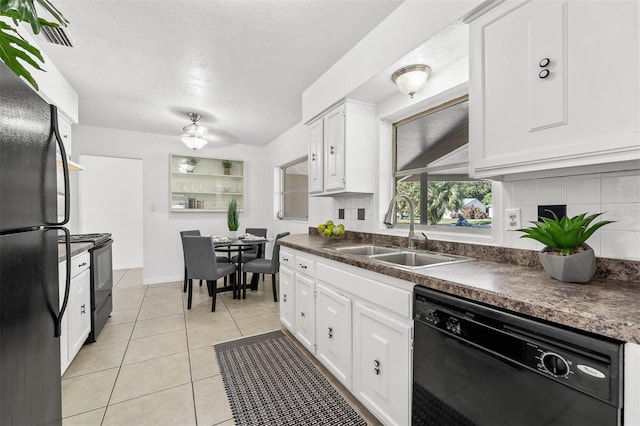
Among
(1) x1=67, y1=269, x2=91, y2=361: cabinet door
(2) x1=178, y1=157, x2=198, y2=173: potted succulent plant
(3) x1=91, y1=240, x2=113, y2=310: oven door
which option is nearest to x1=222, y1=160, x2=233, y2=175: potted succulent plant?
(2) x1=178, y1=157, x2=198, y2=173: potted succulent plant

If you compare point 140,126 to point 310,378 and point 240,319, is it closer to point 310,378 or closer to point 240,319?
point 240,319

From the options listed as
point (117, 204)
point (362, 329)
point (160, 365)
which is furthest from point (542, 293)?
point (117, 204)

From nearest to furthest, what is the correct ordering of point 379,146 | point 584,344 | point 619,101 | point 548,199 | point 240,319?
1. point 584,344
2. point 619,101
3. point 548,199
4. point 379,146
5. point 240,319

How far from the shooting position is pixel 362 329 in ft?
5.28

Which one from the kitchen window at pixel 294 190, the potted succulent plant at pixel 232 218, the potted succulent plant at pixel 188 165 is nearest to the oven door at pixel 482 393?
the kitchen window at pixel 294 190

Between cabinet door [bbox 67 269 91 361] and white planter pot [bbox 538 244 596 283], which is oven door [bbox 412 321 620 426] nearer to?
white planter pot [bbox 538 244 596 283]

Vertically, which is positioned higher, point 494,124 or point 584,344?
point 494,124

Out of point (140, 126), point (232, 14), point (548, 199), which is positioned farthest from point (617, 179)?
point (140, 126)

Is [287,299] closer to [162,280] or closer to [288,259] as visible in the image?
[288,259]

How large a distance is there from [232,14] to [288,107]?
171cm

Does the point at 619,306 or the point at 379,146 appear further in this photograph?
the point at 379,146

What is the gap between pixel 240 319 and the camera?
306 centimetres

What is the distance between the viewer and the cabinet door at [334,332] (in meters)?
1.74

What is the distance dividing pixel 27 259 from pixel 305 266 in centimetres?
161
